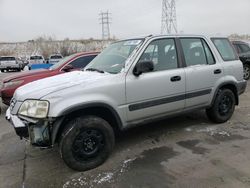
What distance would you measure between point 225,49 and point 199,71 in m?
1.09

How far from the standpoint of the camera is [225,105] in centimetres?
571

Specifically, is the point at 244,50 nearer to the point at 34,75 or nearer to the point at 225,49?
the point at 225,49

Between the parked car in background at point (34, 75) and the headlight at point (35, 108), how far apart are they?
342 centimetres

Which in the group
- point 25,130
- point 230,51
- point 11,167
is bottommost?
point 11,167

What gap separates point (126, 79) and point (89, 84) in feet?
1.90

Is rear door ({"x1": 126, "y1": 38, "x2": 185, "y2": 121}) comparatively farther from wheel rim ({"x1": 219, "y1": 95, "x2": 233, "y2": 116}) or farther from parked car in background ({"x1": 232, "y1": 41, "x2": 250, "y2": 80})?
parked car in background ({"x1": 232, "y1": 41, "x2": 250, "y2": 80})

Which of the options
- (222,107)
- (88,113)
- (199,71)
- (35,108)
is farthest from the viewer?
(222,107)

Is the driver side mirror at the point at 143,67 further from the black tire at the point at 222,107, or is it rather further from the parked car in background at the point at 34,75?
the parked car in background at the point at 34,75

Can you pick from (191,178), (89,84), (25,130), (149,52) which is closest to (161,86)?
(149,52)

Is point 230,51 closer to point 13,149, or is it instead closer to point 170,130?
point 170,130

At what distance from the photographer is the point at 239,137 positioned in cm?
495

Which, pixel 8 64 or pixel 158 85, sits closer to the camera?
pixel 158 85

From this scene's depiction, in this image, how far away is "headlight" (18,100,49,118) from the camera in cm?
354

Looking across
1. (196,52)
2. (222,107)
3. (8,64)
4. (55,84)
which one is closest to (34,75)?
(55,84)
